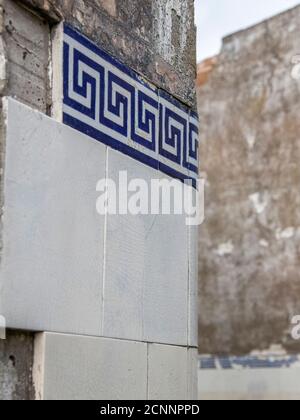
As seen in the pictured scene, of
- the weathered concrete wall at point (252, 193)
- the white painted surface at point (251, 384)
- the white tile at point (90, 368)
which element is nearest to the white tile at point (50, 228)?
the white tile at point (90, 368)

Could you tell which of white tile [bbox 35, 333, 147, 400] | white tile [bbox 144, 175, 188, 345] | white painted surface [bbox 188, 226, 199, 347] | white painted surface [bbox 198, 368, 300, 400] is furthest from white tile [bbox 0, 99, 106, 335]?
white painted surface [bbox 198, 368, 300, 400]

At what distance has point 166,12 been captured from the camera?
1.94 meters

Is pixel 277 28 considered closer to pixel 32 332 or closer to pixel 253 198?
pixel 253 198

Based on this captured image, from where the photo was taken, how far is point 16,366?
4.44ft

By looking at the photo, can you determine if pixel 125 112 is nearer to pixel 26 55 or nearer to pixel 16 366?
pixel 26 55

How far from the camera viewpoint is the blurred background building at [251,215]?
6.31 meters

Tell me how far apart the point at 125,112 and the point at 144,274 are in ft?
1.23

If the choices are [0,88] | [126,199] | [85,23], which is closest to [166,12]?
[85,23]

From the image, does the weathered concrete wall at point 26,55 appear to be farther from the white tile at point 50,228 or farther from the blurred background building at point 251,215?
the blurred background building at point 251,215

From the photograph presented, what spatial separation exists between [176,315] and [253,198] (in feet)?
16.4

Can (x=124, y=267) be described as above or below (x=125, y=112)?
below

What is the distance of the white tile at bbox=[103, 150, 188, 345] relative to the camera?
1599 millimetres

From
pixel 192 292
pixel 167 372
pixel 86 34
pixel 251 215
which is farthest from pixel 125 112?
pixel 251 215

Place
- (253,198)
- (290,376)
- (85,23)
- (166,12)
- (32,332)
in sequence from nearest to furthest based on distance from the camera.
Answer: (32,332)
(85,23)
(166,12)
(290,376)
(253,198)
